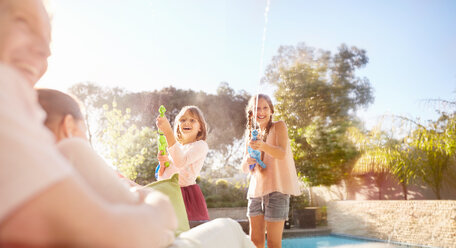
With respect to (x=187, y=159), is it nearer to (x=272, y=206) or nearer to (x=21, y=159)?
(x=272, y=206)

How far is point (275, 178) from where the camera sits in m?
2.33

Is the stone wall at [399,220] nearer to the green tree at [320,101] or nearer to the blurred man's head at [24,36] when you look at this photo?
the green tree at [320,101]

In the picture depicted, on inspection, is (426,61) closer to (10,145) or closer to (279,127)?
(279,127)

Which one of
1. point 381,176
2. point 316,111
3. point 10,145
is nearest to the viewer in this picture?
point 10,145

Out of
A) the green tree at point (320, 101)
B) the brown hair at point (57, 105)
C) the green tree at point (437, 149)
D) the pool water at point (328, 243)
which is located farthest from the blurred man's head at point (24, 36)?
the green tree at point (320, 101)

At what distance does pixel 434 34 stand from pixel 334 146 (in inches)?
322

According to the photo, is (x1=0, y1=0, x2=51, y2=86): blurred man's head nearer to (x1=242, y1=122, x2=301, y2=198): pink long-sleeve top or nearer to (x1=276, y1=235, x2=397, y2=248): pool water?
(x1=242, y1=122, x2=301, y2=198): pink long-sleeve top

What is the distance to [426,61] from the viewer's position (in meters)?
16.3

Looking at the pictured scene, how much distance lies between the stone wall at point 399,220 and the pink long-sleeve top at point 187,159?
22.1 feet

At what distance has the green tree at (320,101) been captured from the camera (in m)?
12.4

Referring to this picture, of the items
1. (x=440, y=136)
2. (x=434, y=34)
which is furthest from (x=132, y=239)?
(x=434, y=34)

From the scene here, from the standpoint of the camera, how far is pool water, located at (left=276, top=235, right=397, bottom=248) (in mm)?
8023

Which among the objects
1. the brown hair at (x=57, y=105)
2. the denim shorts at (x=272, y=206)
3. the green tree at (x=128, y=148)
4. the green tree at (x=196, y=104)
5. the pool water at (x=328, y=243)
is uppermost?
the green tree at (x=196, y=104)

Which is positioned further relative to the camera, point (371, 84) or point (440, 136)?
point (371, 84)
